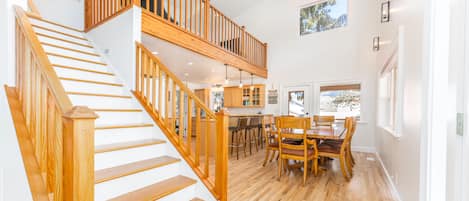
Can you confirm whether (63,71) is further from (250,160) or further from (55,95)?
(250,160)

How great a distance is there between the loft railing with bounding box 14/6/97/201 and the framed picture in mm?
6166

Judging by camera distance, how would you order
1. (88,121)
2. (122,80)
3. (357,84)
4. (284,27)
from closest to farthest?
(88,121) → (122,80) → (357,84) → (284,27)

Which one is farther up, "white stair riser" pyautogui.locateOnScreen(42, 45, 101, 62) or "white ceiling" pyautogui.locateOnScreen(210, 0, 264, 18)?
"white ceiling" pyautogui.locateOnScreen(210, 0, 264, 18)

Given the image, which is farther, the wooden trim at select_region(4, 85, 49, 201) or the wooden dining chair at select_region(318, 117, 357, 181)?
the wooden dining chair at select_region(318, 117, 357, 181)

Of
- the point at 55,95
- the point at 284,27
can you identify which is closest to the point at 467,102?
the point at 55,95

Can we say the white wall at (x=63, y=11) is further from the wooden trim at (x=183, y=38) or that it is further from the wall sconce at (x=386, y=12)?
the wall sconce at (x=386, y=12)

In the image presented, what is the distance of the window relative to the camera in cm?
519

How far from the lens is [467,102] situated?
84 centimetres

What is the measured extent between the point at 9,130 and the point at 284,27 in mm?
6511

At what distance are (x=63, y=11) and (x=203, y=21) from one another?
339cm

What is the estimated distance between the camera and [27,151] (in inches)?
56.9

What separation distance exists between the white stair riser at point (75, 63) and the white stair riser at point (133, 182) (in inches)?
80.2

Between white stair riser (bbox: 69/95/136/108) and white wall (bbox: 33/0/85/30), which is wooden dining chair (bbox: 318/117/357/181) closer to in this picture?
white stair riser (bbox: 69/95/136/108)

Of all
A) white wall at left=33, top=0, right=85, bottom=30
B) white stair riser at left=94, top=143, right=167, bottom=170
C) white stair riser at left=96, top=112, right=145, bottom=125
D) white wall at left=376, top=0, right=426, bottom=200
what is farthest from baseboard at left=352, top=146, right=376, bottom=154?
white wall at left=33, top=0, right=85, bottom=30
